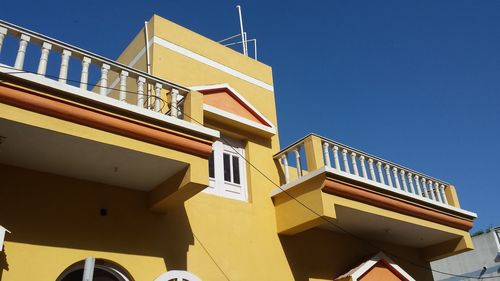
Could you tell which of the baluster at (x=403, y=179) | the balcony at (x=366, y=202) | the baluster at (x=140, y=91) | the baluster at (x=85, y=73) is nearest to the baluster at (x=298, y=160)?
the balcony at (x=366, y=202)

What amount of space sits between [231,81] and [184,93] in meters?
2.75

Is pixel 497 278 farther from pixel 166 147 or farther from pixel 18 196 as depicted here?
pixel 18 196

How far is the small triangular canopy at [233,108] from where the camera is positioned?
880cm

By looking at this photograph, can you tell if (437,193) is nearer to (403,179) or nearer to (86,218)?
(403,179)

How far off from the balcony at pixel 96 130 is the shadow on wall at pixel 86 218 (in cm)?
16

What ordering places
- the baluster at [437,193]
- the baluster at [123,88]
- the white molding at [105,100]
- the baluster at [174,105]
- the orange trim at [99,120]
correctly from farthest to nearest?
1. the baluster at [437,193]
2. the baluster at [174,105]
3. the baluster at [123,88]
4. the white molding at [105,100]
5. the orange trim at [99,120]

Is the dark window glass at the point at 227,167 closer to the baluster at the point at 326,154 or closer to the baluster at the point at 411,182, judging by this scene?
the baluster at the point at 326,154

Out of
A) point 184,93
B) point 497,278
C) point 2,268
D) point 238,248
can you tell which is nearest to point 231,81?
point 184,93

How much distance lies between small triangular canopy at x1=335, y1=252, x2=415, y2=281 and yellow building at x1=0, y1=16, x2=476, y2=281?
1.2 inches

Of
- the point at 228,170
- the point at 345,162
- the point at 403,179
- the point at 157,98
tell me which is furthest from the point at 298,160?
the point at 157,98

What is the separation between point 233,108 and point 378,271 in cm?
415

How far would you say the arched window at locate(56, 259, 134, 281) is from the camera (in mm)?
6102

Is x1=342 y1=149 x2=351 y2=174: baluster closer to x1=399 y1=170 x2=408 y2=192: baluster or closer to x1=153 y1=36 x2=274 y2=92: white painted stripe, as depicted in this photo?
x1=399 y1=170 x2=408 y2=192: baluster

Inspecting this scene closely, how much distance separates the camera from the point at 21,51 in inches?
225
